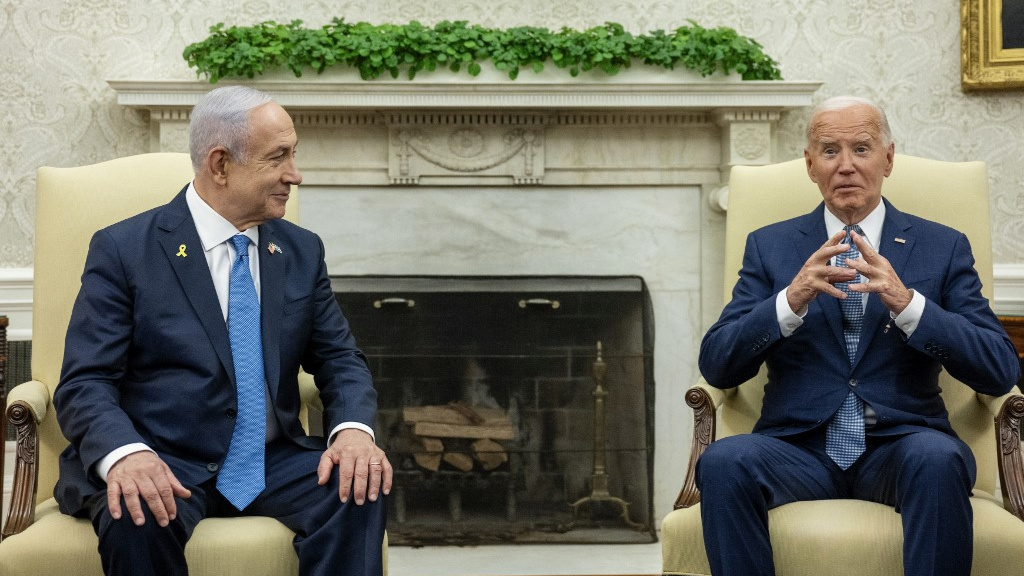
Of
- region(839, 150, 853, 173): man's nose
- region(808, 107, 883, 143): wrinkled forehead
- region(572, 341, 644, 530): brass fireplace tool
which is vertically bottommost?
region(572, 341, 644, 530): brass fireplace tool

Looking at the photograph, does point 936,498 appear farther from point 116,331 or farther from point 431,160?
point 431,160

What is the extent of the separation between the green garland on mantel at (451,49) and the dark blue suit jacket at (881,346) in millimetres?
1424

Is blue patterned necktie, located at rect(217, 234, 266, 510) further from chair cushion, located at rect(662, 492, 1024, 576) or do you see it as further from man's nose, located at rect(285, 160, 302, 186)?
chair cushion, located at rect(662, 492, 1024, 576)

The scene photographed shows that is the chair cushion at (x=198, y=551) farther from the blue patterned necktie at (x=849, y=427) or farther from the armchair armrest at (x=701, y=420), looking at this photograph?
the blue patterned necktie at (x=849, y=427)

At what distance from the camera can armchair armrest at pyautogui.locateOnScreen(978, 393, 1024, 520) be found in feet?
7.21

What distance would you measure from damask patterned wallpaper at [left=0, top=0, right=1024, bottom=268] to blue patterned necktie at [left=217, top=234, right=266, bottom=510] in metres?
2.02

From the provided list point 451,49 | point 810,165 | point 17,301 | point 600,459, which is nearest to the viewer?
point 810,165

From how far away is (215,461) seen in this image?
2107 millimetres

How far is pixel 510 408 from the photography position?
3824mm

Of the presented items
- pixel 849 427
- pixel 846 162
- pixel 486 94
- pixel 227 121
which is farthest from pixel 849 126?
pixel 486 94

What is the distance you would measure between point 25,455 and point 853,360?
1720 mm

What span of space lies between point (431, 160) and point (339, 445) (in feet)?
6.51

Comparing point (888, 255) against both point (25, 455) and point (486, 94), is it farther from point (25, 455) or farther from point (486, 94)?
point (25, 455)

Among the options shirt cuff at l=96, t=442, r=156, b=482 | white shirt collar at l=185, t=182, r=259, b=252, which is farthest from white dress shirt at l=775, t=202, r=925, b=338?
shirt cuff at l=96, t=442, r=156, b=482
